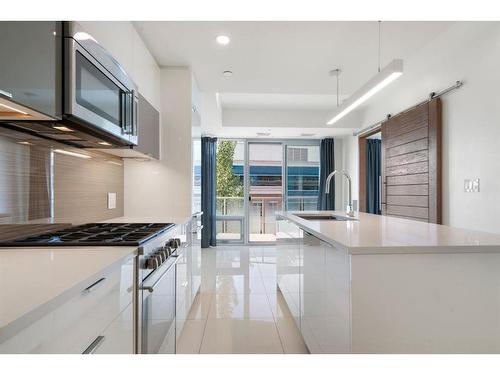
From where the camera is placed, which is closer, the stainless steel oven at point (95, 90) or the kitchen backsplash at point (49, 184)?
the stainless steel oven at point (95, 90)

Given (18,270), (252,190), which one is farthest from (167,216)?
(252,190)

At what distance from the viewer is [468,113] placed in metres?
2.81

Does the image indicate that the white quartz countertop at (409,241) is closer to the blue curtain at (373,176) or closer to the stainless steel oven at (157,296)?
the stainless steel oven at (157,296)

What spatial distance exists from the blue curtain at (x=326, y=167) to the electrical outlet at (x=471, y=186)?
139 inches

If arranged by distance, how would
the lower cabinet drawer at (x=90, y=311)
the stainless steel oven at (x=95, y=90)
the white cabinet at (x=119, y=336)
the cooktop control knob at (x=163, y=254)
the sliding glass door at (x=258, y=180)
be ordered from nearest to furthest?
1. the lower cabinet drawer at (x=90, y=311)
2. the white cabinet at (x=119, y=336)
3. the stainless steel oven at (x=95, y=90)
4. the cooktop control knob at (x=163, y=254)
5. the sliding glass door at (x=258, y=180)

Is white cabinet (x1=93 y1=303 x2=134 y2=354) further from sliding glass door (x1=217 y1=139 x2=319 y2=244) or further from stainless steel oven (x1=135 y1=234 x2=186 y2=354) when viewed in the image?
sliding glass door (x1=217 y1=139 x2=319 y2=244)

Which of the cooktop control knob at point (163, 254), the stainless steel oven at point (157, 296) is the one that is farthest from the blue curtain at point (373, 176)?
the cooktop control knob at point (163, 254)

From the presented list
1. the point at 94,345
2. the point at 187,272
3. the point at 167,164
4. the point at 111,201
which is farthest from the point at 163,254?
the point at 167,164

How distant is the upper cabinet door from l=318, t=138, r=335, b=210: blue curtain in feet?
18.6

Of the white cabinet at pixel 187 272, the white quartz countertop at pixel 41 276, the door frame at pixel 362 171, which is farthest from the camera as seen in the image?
the door frame at pixel 362 171

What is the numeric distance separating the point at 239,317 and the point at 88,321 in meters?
2.02

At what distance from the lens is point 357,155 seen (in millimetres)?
5574

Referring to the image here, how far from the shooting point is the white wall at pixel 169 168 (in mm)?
2918

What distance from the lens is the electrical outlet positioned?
2.69 meters
